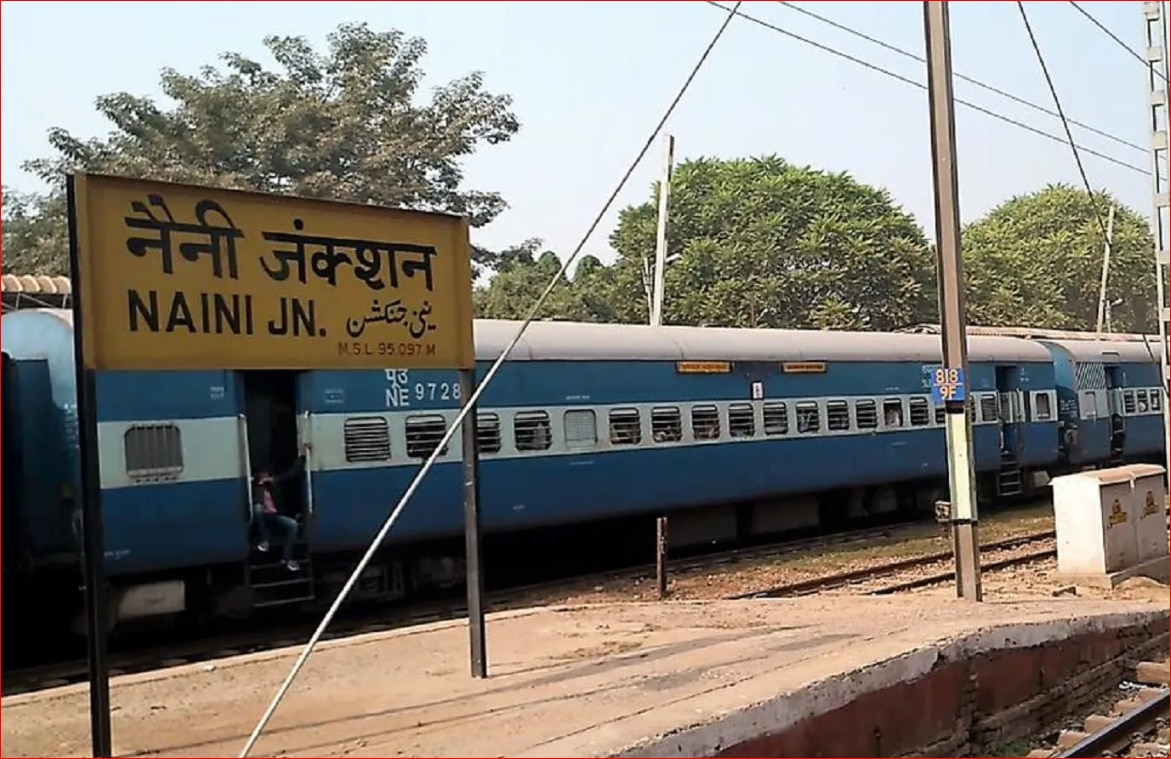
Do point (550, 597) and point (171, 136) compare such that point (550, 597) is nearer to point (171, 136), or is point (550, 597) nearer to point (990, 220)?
point (171, 136)

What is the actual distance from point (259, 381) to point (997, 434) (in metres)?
14.4

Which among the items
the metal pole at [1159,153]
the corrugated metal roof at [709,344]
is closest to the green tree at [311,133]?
the corrugated metal roof at [709,344]

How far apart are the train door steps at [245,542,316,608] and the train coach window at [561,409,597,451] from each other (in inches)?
144

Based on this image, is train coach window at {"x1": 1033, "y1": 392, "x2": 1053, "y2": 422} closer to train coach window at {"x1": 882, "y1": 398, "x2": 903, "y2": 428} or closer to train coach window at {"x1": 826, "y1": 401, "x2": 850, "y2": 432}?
train coach window at {"x1": 882, "y1": 398, "x2": 903, "y2": 428}

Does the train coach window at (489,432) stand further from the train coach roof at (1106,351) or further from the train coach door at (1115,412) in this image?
the train coach door at (1115,412)

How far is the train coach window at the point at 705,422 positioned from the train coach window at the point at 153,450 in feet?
23.9

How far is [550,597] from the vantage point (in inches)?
574

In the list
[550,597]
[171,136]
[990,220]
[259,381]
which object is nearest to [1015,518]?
[550,597]

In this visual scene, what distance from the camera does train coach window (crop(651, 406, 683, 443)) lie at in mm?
16469

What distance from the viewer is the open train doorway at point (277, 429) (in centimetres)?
1270

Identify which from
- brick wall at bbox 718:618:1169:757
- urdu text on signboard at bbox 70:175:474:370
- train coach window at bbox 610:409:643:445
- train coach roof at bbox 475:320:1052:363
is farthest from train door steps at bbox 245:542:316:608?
brick wall at bbox 718:618:1169:757

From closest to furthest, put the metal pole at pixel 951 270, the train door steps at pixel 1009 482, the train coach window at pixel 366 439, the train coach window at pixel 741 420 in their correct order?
1. the metal pole at pixel 951 270
2. the train coach window at pixel 366 439
3. the train coach window at pixel 741 420
4. the train door steps at pixel 1009 482

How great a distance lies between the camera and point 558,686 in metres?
7.53

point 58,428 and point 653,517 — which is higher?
point 58,428
